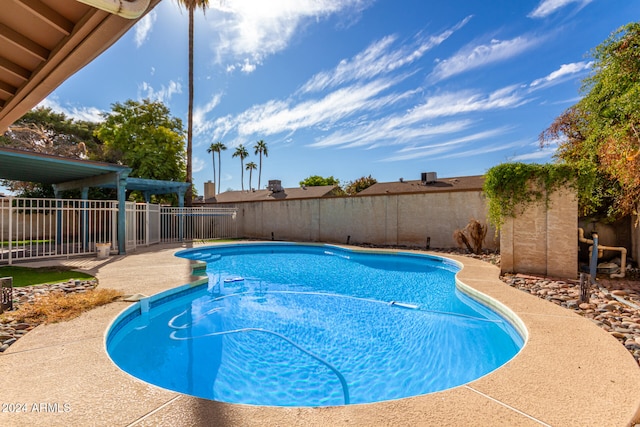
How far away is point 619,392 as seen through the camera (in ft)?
6.98

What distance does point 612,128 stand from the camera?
5.45 m

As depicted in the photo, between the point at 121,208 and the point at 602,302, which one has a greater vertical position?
the point at 121,208

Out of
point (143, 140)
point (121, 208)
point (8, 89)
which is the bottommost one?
point (121, 208)

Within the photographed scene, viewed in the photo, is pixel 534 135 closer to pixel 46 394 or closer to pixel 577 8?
pixel 577 8

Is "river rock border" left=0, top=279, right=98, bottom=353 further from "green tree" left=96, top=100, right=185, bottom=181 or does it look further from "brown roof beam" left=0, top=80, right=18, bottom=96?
"green tree" left=96, top=100, right=185, bottom=181

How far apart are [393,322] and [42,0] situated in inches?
208

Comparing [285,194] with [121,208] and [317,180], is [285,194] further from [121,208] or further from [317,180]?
[317,180]

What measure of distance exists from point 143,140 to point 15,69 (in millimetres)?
18252

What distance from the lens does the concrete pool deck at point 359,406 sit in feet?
6.05

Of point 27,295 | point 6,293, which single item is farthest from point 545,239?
point 27,295

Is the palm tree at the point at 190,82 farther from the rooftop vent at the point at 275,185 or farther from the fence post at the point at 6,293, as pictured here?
the fence post at the point at 6,293

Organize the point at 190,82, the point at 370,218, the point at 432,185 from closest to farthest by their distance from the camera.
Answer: the point at 370,218 → the point at 190,82 → the point at 432,185

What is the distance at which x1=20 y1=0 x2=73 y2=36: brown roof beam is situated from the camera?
5.25 ft

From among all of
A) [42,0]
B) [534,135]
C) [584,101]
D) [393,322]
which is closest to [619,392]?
[393,322]
